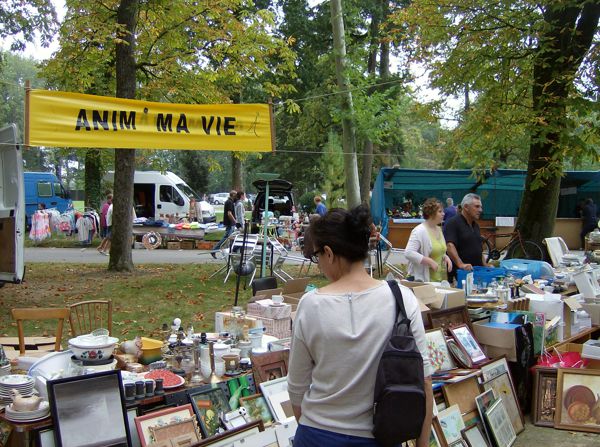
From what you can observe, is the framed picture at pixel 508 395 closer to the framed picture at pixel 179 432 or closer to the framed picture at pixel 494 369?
the framed picture at pixel 494 369

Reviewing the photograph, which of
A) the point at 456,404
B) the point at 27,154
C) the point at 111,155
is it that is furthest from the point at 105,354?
the point at 27,154

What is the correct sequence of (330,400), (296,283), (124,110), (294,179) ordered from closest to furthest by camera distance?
(330,400)
(296,283)
(124,110)
(294,179)

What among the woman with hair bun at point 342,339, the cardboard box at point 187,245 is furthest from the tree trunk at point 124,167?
the woman with hair bun at point 342,339

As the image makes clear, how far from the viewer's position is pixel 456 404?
3984mm

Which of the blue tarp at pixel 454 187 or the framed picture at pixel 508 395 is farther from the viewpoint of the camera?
the blue tarp at pixel 454 187

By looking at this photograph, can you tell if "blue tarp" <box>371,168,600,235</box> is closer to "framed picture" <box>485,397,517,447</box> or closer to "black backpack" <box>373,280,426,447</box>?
"framed picture" <box>485,397,517,447</box>

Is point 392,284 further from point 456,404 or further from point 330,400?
point 456,404

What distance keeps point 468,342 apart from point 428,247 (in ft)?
3.81

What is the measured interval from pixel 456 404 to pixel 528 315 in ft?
4.48

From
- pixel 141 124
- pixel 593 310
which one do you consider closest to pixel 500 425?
pixel 593 310

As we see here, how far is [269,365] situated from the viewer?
356 centimetres

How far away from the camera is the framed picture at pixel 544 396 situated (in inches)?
179

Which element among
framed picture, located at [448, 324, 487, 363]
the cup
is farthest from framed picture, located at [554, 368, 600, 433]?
the cup

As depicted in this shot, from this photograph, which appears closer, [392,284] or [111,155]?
[392,284]
